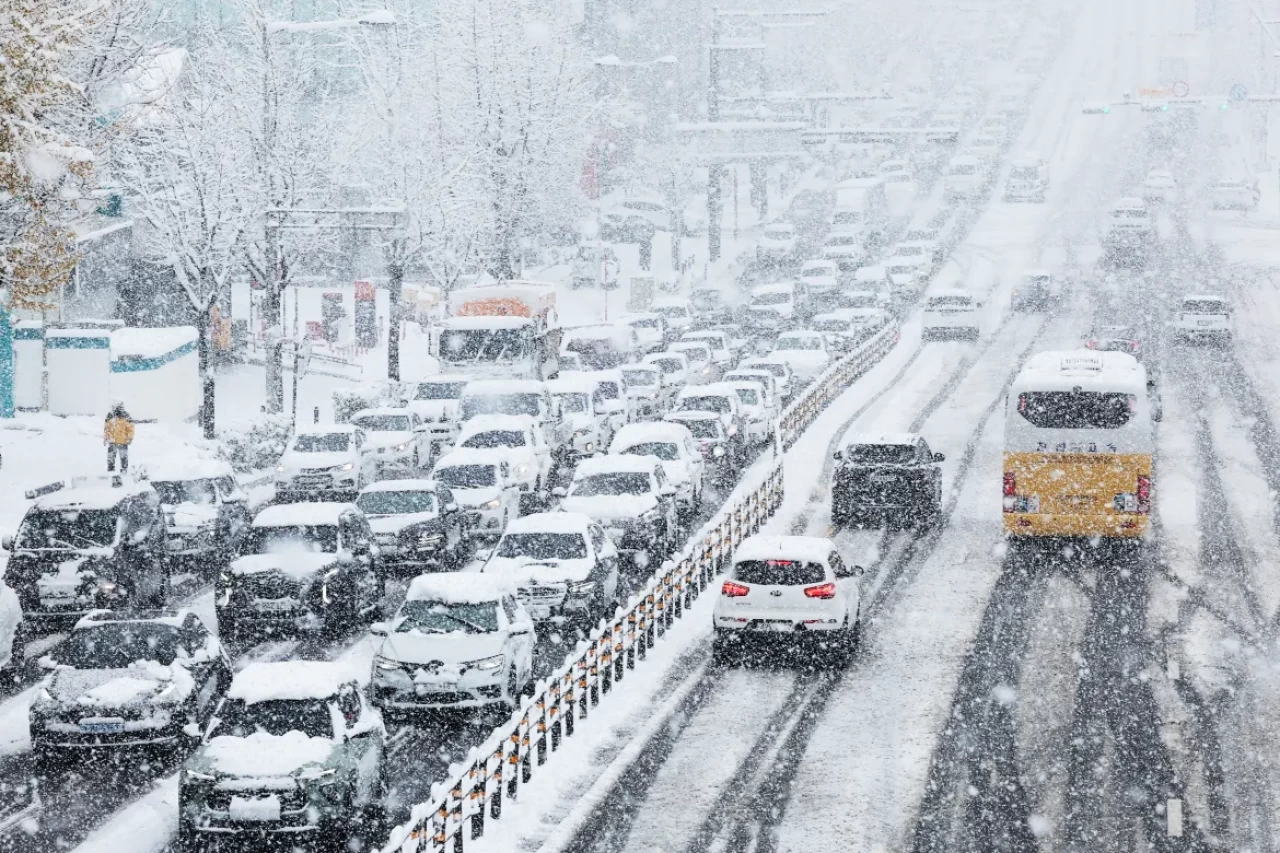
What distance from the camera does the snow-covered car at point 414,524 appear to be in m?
31.2

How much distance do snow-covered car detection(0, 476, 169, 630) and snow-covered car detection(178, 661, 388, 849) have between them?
9654 millimetres

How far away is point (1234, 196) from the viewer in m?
93.1

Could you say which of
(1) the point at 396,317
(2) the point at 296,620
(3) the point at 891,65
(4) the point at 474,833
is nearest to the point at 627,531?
(2) the point at 296,620

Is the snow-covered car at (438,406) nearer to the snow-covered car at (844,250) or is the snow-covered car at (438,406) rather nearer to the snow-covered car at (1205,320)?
the snow-covered car at (1205,320)

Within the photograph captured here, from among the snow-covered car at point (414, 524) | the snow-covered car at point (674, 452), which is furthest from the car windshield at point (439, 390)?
the snow-covered car at point (414, 524)

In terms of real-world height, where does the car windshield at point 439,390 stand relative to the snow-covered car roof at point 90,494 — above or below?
above

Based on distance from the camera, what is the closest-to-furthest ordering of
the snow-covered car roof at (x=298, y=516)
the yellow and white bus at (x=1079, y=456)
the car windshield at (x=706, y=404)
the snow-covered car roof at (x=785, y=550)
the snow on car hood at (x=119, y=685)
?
the snow on car hood at (x=119, y=685) → the snow-covered car roof at (x=785, y=550) → the snow-covered car roof at (x=298, y=516) → the yellow and white bus at (x=1079, y=456) → the car windshield at (x=706, y=404)

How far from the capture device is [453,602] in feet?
74.7

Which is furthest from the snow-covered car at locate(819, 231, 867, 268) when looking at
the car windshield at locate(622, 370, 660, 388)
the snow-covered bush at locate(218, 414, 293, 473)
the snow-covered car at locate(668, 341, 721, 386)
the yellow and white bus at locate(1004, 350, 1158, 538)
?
the yellow and white bus at locate(1004, 350, 1158, 538)

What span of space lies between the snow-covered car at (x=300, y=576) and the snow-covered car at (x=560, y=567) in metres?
1.99

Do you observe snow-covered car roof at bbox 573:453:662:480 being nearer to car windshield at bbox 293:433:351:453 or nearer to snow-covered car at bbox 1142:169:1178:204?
car windshield at bbox 293:433:351:453

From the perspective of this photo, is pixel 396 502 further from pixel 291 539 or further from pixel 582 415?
pixel 582 415

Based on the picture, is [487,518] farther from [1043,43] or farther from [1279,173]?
Answer: [1043,43]

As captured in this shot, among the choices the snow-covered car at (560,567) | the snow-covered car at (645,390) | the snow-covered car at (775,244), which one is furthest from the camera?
the snow-covered car at (775,244)
